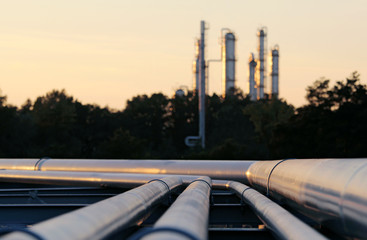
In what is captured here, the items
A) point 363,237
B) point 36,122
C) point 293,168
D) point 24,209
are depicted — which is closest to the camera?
point 363,237

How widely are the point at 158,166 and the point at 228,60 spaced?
66461mm

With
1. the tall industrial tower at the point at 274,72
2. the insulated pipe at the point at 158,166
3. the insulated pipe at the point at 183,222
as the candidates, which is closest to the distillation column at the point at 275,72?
the tall industrial tower at the point at 274,72

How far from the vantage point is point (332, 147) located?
165 ft

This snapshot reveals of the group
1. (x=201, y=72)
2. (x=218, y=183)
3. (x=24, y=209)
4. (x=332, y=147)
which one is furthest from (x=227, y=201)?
(x=201, y=72)

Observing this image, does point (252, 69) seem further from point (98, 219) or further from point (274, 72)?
point (98, 219)

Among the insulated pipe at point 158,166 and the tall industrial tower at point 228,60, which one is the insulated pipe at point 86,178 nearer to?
the insulated pipe at point 158,166

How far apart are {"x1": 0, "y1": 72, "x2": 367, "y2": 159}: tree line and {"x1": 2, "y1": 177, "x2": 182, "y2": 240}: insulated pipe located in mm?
42203

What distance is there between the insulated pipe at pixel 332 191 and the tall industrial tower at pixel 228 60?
71855mm

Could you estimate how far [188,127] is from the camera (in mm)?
87000

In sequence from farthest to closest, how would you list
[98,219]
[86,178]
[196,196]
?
[86,178] → [196,196] → [98,219]

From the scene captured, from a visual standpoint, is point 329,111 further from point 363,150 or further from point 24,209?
point 24,209

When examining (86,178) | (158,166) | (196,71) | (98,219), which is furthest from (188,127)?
(98,219)

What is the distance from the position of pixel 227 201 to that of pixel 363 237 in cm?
626

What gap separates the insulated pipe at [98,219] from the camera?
131 inches
